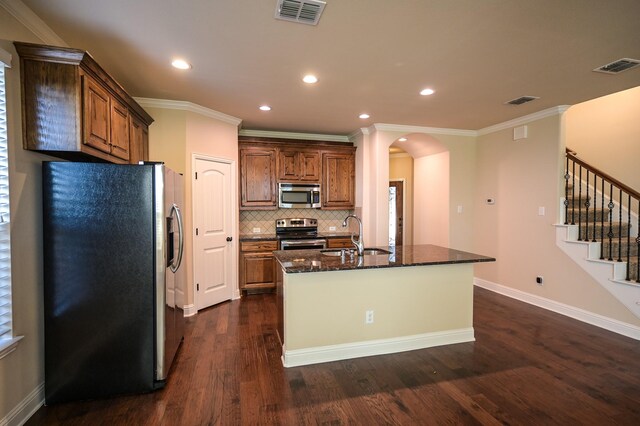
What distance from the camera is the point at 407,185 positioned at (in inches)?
286

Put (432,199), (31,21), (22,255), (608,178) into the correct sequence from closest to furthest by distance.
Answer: (22,255)
(31,21)
(608,178)
(432,199)

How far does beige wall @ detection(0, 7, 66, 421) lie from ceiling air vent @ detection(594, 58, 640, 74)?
474 cm

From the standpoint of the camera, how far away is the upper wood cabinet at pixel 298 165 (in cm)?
507

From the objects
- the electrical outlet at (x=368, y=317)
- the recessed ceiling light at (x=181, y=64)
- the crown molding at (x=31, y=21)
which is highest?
the recessed ceiling light at (x=181, y=64)

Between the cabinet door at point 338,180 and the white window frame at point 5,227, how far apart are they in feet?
13.1

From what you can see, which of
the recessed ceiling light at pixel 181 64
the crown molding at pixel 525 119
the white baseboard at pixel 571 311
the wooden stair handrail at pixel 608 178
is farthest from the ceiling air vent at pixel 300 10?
the white baseboard at pixel 571 311

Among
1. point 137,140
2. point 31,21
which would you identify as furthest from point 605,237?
point 31,21

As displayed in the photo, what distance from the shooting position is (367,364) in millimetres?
2664

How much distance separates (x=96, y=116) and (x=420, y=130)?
4.40m

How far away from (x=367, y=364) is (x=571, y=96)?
12.8 feet

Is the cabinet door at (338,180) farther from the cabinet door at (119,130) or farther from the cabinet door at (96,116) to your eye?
the cabinet door at (96,116)

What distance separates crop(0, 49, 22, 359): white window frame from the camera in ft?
5.94

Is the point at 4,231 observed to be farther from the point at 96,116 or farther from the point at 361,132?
the point at 361,132

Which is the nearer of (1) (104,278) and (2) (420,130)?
Result: (1) (104,278)
